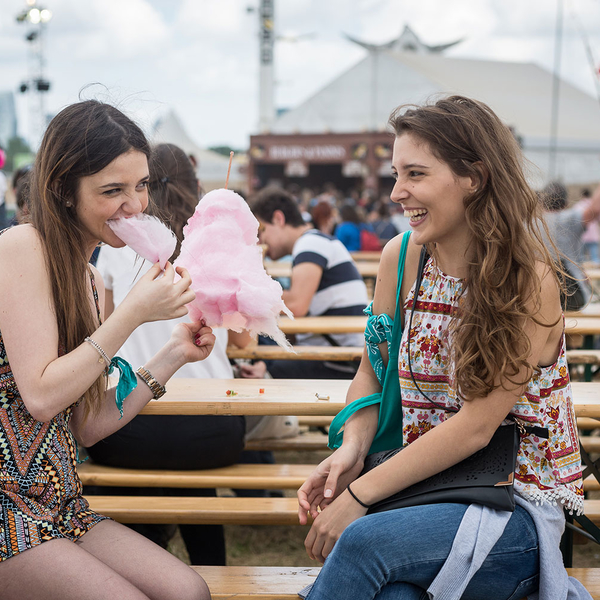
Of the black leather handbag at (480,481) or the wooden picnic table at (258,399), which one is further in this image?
the wooden picnic table at (258,399)

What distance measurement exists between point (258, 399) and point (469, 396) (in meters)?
0.85

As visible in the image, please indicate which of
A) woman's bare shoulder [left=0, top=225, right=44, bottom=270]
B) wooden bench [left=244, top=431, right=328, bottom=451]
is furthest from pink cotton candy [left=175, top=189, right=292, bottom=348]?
wooden bench [left=244, top=431, right=328, bottom=451]

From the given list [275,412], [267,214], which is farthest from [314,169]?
[275,412]

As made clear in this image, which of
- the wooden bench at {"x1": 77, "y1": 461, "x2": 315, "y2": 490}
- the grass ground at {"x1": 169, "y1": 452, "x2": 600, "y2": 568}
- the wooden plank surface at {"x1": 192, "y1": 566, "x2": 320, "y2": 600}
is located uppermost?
the wooden bench at {"x1": 77, "y1": 461, "x2": 315, "y2": 490}

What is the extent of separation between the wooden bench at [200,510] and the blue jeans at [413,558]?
872 millimetres

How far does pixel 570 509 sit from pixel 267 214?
10.3ft

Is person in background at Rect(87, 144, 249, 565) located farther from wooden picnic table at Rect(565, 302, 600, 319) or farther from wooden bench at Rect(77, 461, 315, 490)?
wooden picnic table at Rect(565, 302, 600, 319)

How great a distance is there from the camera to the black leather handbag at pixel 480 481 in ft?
5.20

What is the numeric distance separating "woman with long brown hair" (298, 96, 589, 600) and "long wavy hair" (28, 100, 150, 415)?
0.73 metres

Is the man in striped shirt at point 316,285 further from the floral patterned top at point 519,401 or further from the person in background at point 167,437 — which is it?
the floral patterned top at point 519,401

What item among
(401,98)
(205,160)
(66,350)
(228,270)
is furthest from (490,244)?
(205,160)

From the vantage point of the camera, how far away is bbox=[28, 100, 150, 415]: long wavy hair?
5.39 ft

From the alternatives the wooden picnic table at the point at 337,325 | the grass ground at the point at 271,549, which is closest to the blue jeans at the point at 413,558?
the grass ground at the point at 271,549

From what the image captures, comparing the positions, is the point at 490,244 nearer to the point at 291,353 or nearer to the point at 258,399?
the point at 258,399
